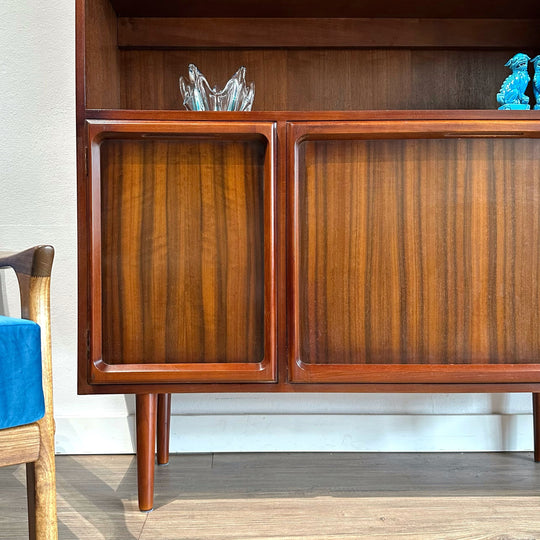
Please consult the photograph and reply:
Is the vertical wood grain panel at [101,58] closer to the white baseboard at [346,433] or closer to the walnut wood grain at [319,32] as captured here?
the walnut wood grain at [319,32]

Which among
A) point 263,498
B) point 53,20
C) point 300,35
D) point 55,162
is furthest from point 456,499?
point 53,20

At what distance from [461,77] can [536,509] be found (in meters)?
0.89

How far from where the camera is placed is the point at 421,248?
0.91m

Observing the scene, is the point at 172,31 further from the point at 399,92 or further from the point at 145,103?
the point at 399,92

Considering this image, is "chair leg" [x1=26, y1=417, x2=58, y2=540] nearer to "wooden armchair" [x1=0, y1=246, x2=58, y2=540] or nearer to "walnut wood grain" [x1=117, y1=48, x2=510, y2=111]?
"wooden armchair" [x1=0, y1=246, x2=58, y2=540]

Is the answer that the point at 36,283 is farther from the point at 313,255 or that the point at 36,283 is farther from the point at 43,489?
the point at 313,255

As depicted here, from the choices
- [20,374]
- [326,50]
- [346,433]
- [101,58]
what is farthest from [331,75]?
[20,374]

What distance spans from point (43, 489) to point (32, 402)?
0.11 m

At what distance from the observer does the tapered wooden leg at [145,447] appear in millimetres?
942

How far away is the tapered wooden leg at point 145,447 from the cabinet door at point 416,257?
260 millimetres

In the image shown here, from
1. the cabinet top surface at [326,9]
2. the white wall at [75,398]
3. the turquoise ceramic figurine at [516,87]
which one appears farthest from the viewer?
the white wall at [75,398]

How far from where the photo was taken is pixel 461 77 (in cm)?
123

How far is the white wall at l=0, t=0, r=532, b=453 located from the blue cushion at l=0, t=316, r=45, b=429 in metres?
0.66

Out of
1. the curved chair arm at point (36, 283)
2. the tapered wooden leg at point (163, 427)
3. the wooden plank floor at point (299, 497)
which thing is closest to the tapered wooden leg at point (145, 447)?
the wooden plank floor at point (299, 497)
